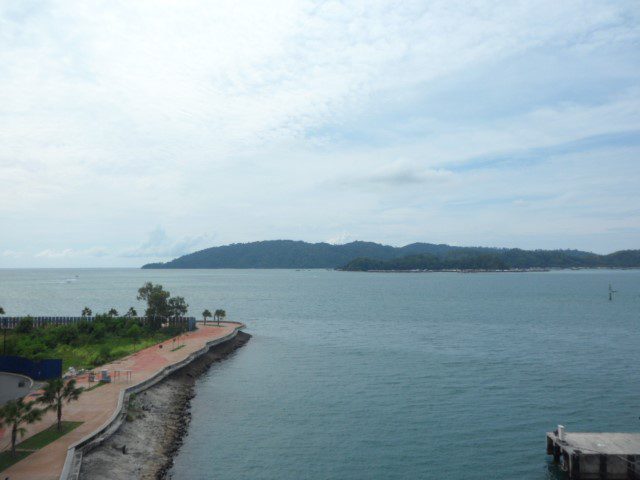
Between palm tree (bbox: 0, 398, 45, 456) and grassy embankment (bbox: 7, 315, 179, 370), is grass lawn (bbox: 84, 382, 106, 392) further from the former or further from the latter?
palm tree (bbox: 0, 398, 45, 456)

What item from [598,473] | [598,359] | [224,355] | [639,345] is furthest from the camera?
[639,345]

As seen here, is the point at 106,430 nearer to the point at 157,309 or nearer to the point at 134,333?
the point at 134,333

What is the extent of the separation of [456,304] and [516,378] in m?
81.7

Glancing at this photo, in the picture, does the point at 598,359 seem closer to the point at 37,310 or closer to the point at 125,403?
the point at 125,403

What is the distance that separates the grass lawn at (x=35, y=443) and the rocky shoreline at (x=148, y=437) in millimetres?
2388

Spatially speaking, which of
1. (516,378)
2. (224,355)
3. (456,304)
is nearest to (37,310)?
(224,355)

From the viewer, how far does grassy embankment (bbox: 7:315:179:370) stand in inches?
2015

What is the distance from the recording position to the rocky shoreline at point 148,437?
87.7 ft

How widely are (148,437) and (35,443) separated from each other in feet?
23.3

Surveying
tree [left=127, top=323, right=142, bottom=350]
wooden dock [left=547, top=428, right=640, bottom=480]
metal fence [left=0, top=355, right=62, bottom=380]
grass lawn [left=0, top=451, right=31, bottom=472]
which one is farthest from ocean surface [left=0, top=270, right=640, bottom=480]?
tree [left=127, top=323, right=142, bottom=350]

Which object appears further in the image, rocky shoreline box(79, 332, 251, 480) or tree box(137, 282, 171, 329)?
tree box(137, 282, 171, 329)

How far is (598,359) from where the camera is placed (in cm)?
5728

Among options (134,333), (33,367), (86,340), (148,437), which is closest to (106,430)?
(148,437)

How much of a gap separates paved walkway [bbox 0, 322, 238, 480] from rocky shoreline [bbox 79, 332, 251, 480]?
52.9 inches
